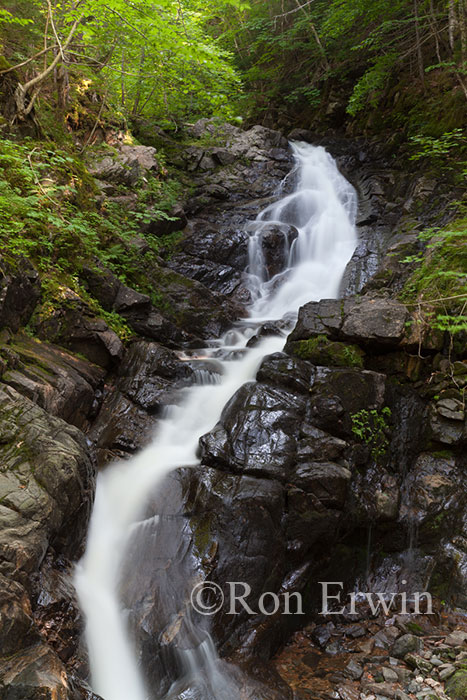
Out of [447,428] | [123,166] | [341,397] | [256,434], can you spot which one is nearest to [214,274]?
[123,166]

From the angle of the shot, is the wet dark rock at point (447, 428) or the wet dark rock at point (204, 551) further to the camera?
the wet dark rock at point (447, 428)

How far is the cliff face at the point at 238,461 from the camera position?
10.8ft

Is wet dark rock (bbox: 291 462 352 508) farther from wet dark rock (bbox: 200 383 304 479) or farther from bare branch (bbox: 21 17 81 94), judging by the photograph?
bare branch (bbox: 21 17 81 94)

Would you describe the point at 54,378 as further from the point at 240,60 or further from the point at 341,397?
the point at 240,60

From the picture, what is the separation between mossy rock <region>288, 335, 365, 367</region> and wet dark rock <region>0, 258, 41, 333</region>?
3487mm

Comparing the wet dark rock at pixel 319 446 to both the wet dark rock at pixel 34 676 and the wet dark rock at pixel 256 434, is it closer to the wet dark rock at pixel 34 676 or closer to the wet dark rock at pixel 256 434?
the wet dark rock at pixel 256 434

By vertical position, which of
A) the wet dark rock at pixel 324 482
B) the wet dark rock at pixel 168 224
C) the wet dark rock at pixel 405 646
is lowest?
the wet dark rock at pixel 405 646

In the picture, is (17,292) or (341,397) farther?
(341,397)

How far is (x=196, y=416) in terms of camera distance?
571cm

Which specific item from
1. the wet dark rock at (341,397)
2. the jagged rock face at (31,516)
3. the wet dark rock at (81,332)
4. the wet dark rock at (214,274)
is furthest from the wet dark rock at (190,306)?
the jagged rock face at (31,516)

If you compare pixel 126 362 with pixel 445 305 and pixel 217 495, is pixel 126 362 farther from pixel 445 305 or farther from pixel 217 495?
pixel 445 305

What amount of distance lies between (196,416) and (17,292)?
269 cm

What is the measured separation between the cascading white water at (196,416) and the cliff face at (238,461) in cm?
19

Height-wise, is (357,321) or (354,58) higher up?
(354,58)
